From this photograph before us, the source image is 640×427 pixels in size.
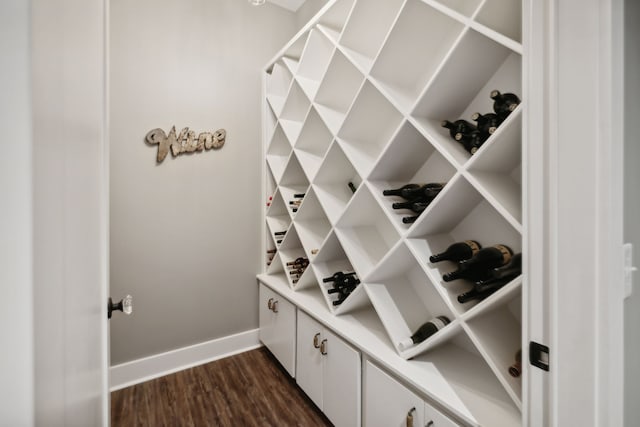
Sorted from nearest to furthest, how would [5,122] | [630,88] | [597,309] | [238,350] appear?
[5,122]
[597,309]
[630,88]
[238,350]

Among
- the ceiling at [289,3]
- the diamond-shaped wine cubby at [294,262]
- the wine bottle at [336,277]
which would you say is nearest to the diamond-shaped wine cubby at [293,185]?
the diamond-shaped wine cubby at [294,262]

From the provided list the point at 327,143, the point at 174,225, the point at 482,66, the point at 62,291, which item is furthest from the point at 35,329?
the point at 174,225

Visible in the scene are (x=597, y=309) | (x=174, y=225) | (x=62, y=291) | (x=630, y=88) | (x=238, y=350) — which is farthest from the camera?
(x=238, y=350)

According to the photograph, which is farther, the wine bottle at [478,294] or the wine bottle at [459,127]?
the wine bottle at [459,127]

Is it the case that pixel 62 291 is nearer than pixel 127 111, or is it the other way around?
pixel 62 291

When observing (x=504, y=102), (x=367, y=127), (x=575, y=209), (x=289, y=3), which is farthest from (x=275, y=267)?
(x=289, y=3)

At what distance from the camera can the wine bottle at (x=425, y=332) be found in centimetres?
131

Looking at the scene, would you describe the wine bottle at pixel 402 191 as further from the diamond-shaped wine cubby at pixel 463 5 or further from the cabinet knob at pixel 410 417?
the cabinet knob at pixel 410 417

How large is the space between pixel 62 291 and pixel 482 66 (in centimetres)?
149

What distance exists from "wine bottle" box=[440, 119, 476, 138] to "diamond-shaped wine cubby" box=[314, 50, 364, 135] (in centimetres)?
68

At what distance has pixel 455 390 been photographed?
1.10m

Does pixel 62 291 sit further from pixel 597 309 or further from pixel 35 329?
pixel 597 309

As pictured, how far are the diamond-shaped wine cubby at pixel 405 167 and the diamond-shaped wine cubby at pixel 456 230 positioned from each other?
0.12 meters

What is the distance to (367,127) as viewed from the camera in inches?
66.7
